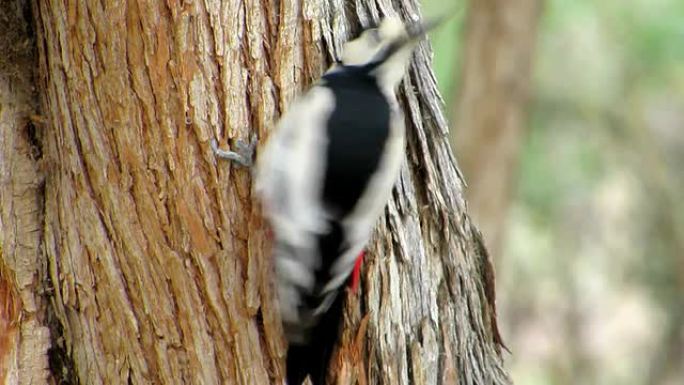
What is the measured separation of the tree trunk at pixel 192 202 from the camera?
237 centimetres

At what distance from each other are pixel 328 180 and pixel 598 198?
6189 mm

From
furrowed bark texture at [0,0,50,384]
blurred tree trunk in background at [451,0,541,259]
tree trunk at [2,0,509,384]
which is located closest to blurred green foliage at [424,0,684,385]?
blurred tree trunk in background at [451,0,541,259]

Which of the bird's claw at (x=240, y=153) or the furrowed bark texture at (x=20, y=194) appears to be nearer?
the bird's claw at (x=240, y=153)

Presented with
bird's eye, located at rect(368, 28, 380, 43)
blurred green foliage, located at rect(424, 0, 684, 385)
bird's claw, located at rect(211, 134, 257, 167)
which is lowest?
blurred green foliage, located at rect(424, 0, 684, 385)

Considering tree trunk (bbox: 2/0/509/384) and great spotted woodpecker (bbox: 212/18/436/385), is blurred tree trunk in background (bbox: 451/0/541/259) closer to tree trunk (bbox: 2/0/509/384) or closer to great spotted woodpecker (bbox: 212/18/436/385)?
tree trunk (bbox: 2/0/509/384)

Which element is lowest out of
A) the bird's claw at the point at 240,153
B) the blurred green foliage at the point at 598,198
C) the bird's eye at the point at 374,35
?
the blurred green foliage at the point at 598,198

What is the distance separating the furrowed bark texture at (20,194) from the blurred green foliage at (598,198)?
4320 millimetres

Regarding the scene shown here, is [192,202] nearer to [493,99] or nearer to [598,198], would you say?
[493,99]

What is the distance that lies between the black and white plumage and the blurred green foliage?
167 inches

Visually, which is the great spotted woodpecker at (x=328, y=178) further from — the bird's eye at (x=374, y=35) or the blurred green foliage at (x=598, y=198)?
the blurred green foliage at (x=598, y=198)

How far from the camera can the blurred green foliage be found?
279 inches

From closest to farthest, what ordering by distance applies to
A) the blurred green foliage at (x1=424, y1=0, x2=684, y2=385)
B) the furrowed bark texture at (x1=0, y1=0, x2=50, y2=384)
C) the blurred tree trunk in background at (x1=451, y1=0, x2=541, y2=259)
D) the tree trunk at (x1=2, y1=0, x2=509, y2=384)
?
the tree trunk at (x1=2, y1=0, x2=509, y2=384) < the furrowed bark texture at (x1=0, y1=0, x2=50, y2=384) < the blurred tree trunk in background at (x1=451, y1=0, x2=541, y2=259) < the blurred green foliage at (x1=424, y1=0, x2=684, y2=385)

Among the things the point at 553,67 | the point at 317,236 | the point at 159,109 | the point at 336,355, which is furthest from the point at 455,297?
the point at 553,67

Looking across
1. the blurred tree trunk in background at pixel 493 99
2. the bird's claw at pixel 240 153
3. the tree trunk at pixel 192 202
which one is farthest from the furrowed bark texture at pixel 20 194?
the blurred tree trunk in background at pixel 493 99
